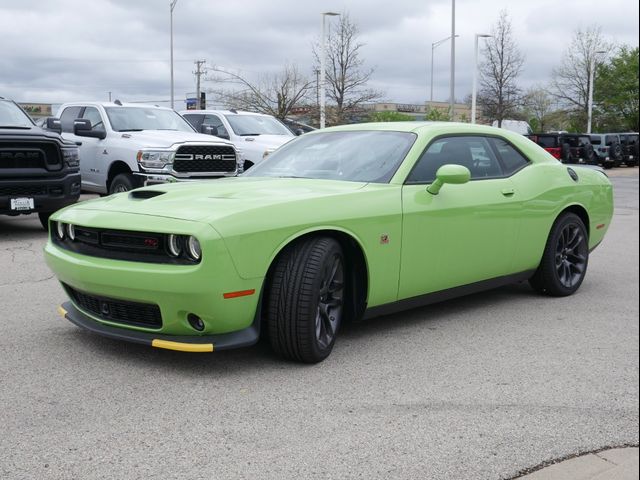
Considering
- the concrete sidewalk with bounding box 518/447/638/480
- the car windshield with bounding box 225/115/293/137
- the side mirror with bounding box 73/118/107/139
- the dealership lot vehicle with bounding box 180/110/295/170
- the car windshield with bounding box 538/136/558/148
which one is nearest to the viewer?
the concrete sidewalk with bounding box 518/447/638/480

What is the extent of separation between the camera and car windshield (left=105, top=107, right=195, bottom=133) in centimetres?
1205

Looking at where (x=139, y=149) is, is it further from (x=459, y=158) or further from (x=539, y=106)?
(x=539, y=106)

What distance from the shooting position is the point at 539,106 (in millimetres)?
51562

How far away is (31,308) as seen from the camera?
5625mm

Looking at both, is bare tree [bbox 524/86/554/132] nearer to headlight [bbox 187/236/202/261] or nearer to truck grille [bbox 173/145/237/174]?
truck grille [bbox 173/145/237/174]

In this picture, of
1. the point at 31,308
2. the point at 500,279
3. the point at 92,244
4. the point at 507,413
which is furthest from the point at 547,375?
the point at 31,308

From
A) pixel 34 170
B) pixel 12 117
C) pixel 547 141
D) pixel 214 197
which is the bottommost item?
pixel 214 197

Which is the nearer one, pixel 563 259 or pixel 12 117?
pixel 563 259

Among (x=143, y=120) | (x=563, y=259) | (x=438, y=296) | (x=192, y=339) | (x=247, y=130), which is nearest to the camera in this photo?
(x=192, y=339)

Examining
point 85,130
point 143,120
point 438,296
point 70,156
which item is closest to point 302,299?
point 438,296

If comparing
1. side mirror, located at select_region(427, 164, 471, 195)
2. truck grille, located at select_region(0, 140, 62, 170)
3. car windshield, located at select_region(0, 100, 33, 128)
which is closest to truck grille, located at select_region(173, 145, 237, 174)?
truck grille, located at select_region(0, 140, 62, 170)

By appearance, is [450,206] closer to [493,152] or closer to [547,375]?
[493,152]

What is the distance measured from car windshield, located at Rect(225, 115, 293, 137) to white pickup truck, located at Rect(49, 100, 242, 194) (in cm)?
203

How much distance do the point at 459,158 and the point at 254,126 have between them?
32.8ft
